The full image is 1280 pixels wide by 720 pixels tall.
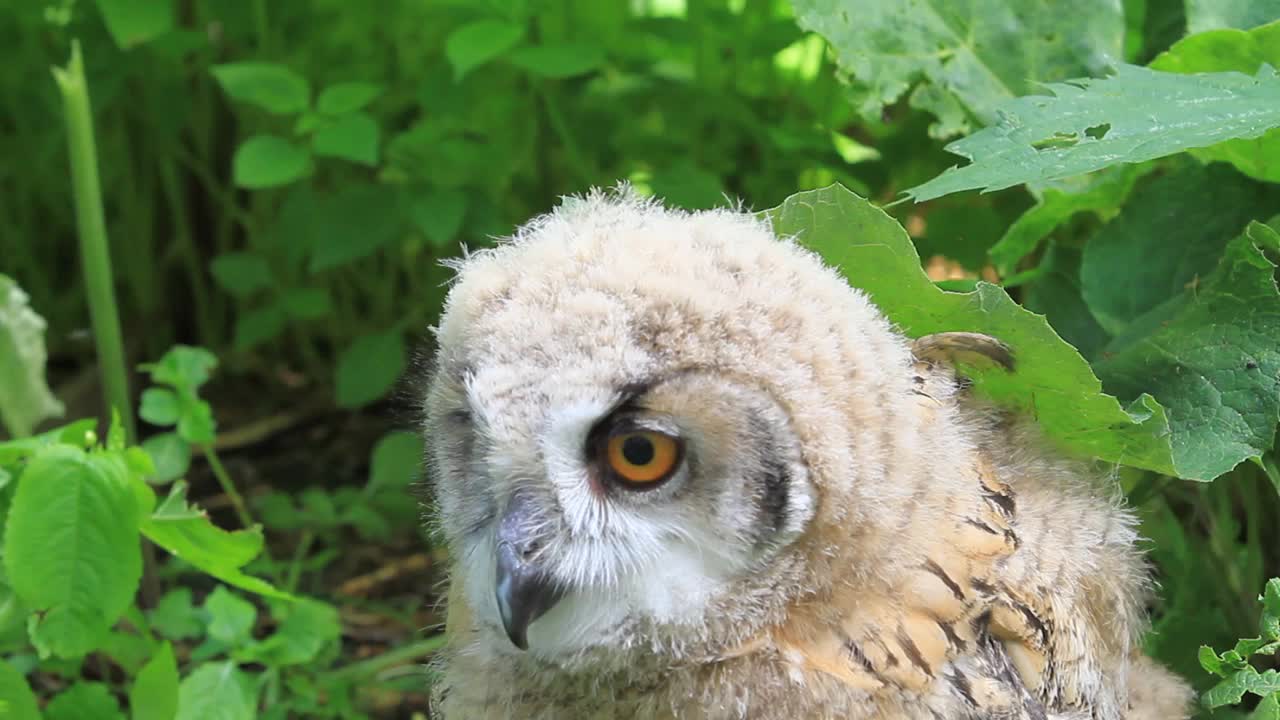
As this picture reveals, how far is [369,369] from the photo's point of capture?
334 cm

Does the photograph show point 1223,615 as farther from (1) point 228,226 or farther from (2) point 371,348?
(1) point 228,226

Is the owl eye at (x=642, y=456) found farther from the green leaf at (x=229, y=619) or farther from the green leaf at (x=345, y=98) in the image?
the green leaf at (x=345, y=98)

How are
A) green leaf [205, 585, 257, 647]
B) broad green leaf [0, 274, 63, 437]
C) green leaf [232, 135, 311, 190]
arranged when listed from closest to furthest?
green leaf [205, 585, 257, 647] → broad green leaf [0, 274, 63, 437] → green leaf [232, 135, 311, 190]

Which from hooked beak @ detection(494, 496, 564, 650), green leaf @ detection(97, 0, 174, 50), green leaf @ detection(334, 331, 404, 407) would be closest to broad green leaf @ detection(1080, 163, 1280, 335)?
hooked beak @ detection(494, 496, 564, 650)

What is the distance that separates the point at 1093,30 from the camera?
217cm

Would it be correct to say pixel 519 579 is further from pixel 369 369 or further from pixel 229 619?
pixel 369 369

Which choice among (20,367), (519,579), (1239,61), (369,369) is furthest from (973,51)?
(20,367)

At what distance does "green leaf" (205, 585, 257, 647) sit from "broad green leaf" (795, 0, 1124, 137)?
1.48 m

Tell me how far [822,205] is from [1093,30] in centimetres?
77

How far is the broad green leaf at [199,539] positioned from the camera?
78.7 inches

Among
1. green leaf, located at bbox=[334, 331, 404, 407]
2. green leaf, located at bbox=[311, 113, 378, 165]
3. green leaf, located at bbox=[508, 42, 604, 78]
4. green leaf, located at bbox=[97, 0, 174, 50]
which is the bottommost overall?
green leaf, located at bbox=[334, 331, 404, 407]

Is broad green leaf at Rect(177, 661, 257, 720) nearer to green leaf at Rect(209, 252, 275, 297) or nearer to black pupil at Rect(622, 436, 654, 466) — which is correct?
black pupil at Rect(622, 436, 654, 466)

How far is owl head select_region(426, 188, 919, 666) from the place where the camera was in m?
1.44

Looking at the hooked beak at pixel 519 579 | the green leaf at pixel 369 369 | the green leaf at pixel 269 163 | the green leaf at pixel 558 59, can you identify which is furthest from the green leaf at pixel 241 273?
the hooked beak at pixel 519 579
